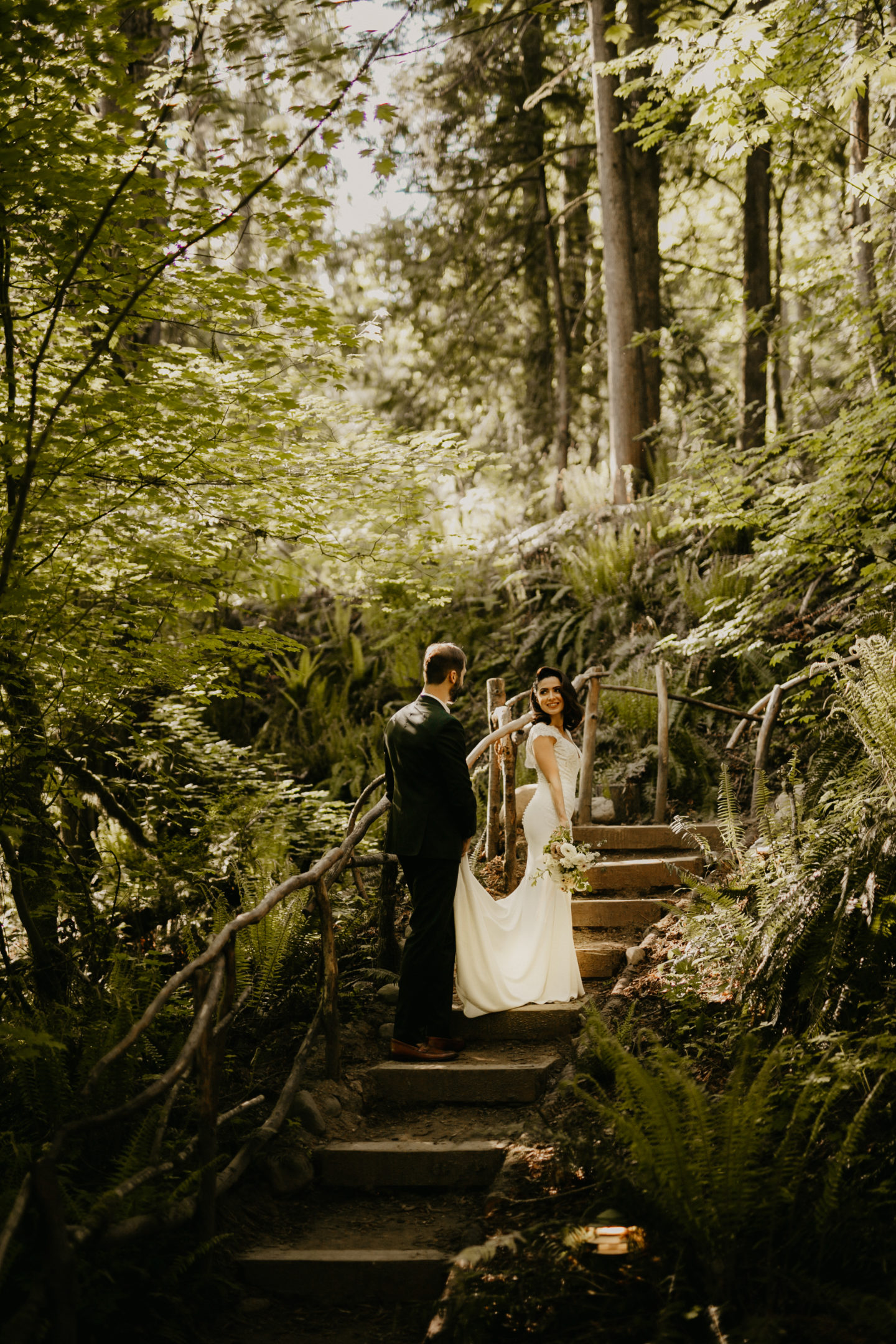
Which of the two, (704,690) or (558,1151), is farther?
(704,690)

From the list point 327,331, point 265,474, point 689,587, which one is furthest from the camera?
point 689,587

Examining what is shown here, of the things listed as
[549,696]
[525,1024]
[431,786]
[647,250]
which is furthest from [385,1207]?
[647,250]

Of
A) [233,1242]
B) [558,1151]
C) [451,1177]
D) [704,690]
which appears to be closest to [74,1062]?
[233,1242]

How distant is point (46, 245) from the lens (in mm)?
4988

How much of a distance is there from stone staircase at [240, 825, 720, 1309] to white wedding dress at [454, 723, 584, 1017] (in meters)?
0.12

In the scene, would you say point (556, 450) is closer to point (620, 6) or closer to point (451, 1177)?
point (620, 6)

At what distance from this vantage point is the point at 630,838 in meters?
7.36

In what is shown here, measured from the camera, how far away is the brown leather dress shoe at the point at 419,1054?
4930 millimetres

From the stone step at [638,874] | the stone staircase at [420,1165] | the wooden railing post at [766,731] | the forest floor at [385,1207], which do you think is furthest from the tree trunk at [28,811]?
the wooden railing post at [766,731]

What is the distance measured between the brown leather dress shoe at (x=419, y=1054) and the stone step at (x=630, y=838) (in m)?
2.66

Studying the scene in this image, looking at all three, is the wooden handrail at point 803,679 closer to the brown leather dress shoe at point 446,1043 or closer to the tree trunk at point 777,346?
the brown leather dress shoe at point 446,1043

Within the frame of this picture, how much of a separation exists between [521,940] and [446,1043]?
0.75m

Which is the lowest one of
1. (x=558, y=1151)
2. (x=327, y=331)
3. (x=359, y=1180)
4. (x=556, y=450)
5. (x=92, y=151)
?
(x=359, y=1180)

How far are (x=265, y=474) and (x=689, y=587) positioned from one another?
540 cm
